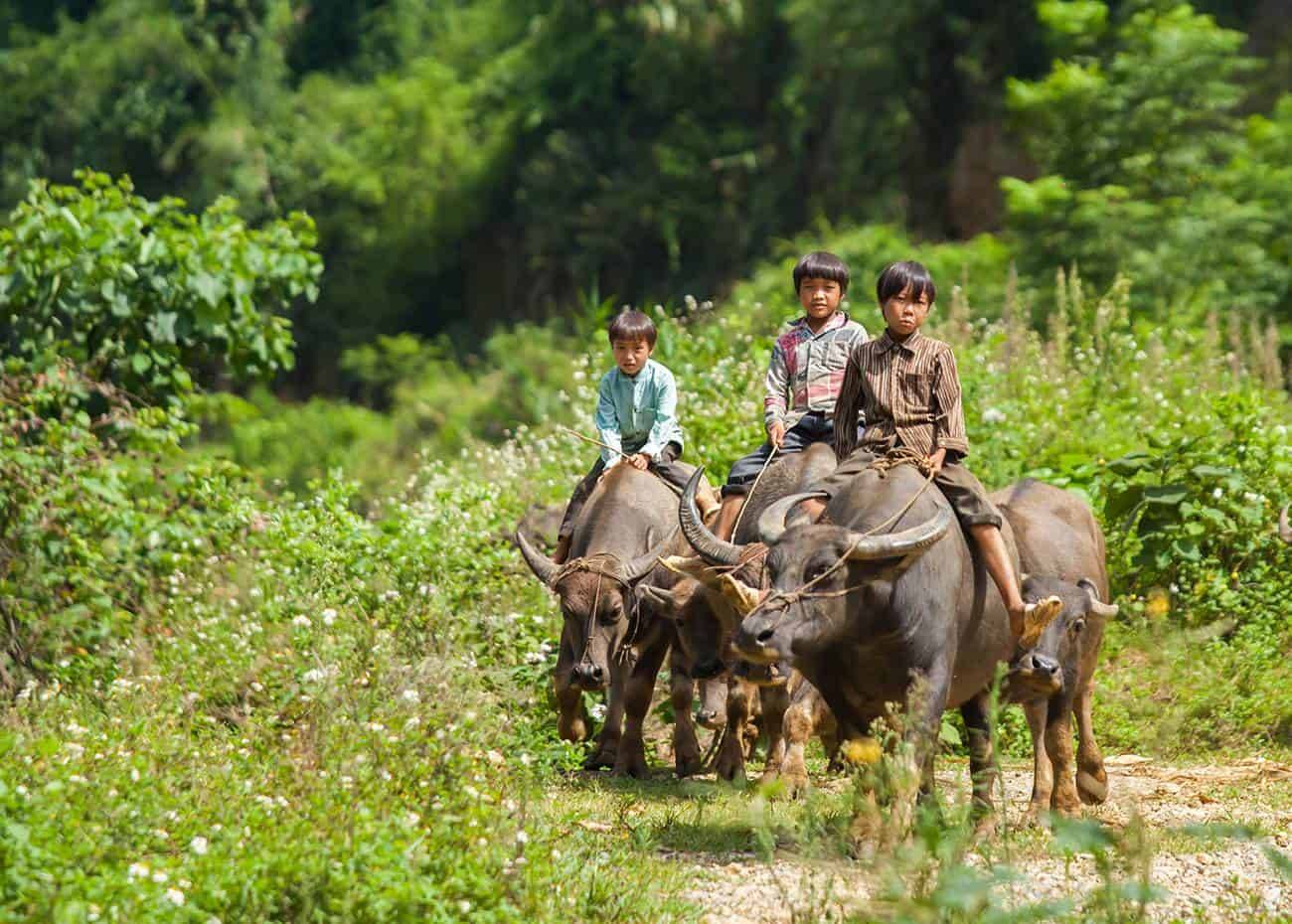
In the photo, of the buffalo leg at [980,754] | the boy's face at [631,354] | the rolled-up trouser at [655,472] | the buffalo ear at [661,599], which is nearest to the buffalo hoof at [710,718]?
the buffalo ear at [661,599]

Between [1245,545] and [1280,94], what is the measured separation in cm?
1626

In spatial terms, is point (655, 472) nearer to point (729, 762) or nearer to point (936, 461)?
point (729, 762)

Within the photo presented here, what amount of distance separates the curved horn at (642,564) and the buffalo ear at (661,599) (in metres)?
0.05

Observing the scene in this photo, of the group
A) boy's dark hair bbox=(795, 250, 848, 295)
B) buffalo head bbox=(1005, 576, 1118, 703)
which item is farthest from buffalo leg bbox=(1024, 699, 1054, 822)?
boy's dark hair bbox=(795, 250, 848, 295)

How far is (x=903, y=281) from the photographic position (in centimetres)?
800

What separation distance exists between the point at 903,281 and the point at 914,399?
47cm

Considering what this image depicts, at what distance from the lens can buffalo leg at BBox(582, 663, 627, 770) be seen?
32.3 feet

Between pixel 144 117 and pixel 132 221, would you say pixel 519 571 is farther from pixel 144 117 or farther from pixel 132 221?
pixel 144 117

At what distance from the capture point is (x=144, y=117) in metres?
39.0

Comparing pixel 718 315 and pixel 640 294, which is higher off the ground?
pixel 718 315

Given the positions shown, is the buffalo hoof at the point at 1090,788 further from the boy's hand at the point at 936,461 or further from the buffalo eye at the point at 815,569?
the buffalo eye at the point at 815,569

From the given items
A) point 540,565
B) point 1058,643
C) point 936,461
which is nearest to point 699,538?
point 936,461

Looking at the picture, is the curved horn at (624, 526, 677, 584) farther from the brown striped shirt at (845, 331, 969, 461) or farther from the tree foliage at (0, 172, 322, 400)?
the tree foliage at (0, 172, 322, 400)

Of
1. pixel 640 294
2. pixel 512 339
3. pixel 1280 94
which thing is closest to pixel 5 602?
pixel 1280 94
